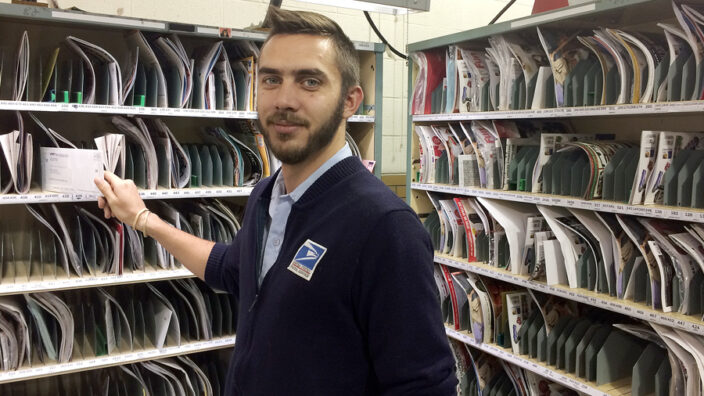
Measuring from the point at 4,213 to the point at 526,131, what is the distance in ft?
8.06

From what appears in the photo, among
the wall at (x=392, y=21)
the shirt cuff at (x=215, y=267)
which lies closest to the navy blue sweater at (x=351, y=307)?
the shirt cuff at (x=215, y=267)

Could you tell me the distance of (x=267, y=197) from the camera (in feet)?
4.74

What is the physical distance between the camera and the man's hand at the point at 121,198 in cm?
185

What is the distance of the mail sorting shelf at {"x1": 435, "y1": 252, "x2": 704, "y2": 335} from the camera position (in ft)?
6.63

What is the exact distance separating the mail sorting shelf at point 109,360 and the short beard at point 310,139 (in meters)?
1.72

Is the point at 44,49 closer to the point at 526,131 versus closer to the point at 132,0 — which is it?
the point at 132,0

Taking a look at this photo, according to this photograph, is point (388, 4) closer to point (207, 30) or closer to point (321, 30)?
point (207, 30)

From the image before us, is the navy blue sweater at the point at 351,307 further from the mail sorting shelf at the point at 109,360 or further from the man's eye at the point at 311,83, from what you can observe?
the mail sorting shelf at the point at 109,360

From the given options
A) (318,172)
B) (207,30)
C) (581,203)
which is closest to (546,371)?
(581,203)

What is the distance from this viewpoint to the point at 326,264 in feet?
3.84

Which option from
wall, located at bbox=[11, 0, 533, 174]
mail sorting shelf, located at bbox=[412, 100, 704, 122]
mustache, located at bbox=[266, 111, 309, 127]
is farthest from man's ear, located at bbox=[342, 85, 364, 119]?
wall, located at bbox=[11, 0, 533, 174]

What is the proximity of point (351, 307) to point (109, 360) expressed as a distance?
1782 mm

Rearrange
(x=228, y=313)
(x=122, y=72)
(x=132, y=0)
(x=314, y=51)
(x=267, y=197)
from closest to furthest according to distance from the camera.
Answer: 1. (x=314, y=51)
2. (x=267, y=197)
3. (x=122, y=72)
4. (x=228, y=313)
5. (x=132, y=0)

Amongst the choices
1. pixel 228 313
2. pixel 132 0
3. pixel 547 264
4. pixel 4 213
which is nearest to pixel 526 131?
pixel 547 264
